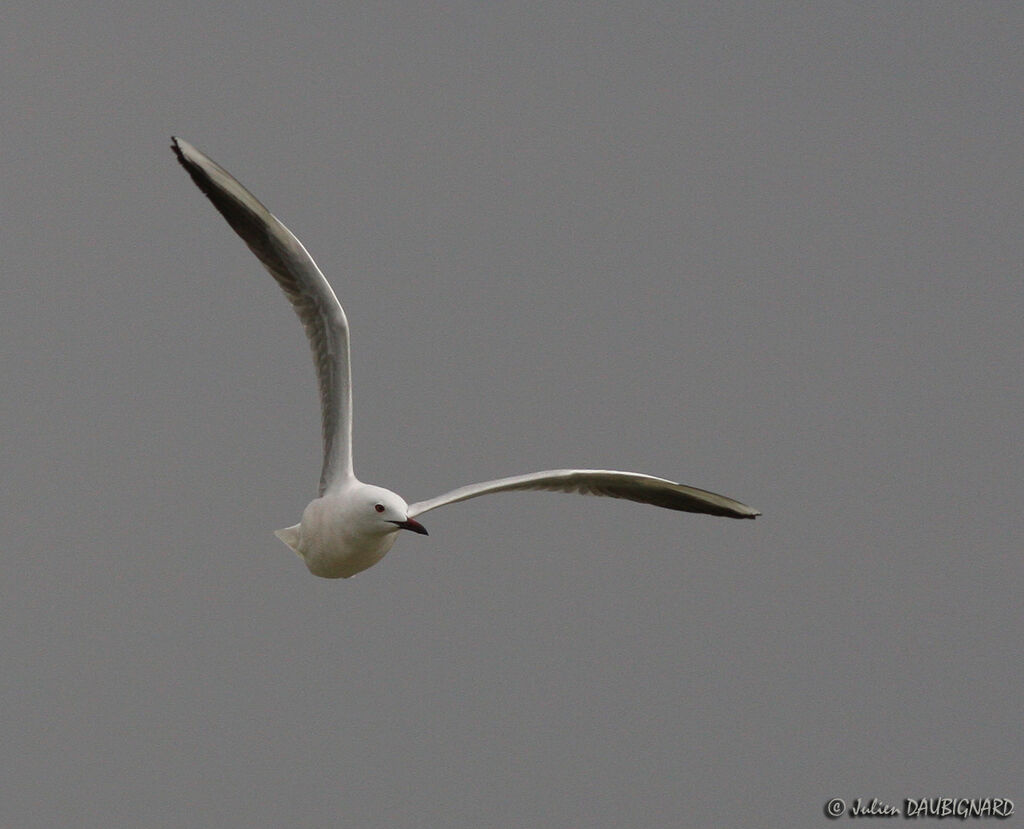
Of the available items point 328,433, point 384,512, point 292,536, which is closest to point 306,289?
point 328,433

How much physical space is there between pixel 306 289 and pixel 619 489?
11.1 feet

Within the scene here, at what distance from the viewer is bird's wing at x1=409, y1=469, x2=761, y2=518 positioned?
45.4 ft

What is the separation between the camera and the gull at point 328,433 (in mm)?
12906

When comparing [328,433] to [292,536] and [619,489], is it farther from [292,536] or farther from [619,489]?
[619,489]

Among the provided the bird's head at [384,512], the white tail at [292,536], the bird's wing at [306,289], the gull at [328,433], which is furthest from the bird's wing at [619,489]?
the white tail at [292,536]

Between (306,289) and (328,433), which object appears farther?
(328,433)

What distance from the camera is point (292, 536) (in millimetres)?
14242

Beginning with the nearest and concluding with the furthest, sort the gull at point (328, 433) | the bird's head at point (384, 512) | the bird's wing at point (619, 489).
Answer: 1. the gull at point (328, 433)
2. the bird's head at point (384, 512)
3. the bird's wing at point (619, 489)

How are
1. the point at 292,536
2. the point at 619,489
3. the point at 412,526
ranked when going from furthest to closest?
1. the point at 619,489
2. the point at 292,536
3. the point at 412,526

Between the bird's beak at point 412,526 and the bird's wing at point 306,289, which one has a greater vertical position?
the bird's wing at point 306,289

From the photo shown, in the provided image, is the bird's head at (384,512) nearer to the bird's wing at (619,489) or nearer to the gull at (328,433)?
the gull at (328,433)

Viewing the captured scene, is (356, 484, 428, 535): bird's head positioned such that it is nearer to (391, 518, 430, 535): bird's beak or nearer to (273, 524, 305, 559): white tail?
(391, 518, 430, 535): bird's beak

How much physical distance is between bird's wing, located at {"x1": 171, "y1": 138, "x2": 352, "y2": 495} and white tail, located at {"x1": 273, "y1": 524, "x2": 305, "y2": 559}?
0.52 m

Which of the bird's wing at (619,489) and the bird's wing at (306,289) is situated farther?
the bird's wing at (619,489)
